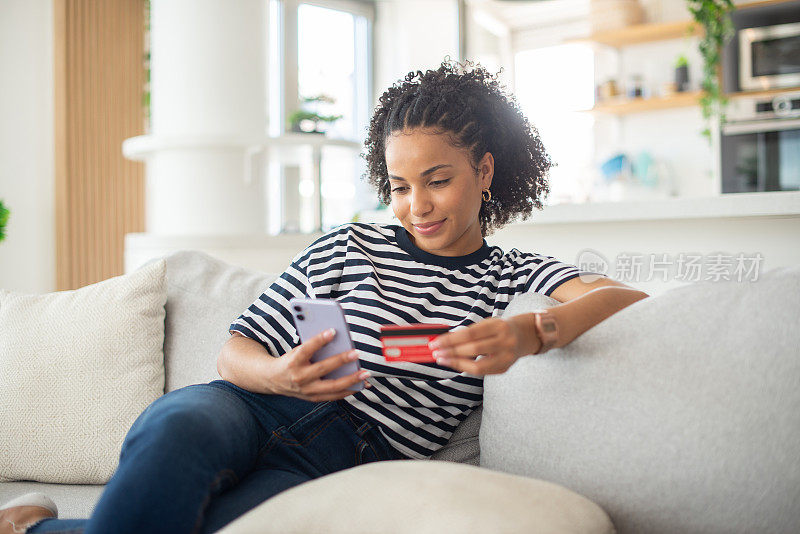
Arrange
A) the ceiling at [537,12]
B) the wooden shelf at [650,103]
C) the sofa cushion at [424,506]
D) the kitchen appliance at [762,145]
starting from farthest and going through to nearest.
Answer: the ceiling at [537,12] < the wooden shelf at [650,103] < the kitchen appliance at [762,145] < the sofa cushion at [424,506]

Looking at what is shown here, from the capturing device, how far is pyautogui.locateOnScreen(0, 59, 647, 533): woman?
107 cm

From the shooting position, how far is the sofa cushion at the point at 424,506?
0.90m

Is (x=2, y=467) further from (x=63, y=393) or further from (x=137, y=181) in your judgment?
(x=137, y=181)

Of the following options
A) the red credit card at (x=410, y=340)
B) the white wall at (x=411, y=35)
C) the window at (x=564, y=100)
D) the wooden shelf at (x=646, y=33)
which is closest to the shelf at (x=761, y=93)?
the wooden shelf at (x=646, y=33)

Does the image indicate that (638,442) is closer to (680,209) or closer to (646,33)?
(680,209)

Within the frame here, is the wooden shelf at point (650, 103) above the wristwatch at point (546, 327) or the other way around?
above

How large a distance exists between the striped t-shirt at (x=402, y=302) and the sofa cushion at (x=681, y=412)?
19 cm

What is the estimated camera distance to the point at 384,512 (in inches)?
36.3

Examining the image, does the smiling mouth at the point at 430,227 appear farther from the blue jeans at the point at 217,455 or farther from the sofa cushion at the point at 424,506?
the sofa cushion at the point at 424,506

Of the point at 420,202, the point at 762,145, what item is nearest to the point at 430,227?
the point at 420,202

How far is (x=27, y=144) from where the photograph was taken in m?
4.62

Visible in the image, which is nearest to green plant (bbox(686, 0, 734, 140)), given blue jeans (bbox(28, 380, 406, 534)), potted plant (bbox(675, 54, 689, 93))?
potted plant (bbox(675, 54, 689, 93))

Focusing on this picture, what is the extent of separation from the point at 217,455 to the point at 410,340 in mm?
316

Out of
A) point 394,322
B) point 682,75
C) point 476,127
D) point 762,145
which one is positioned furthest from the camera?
point 682,75
